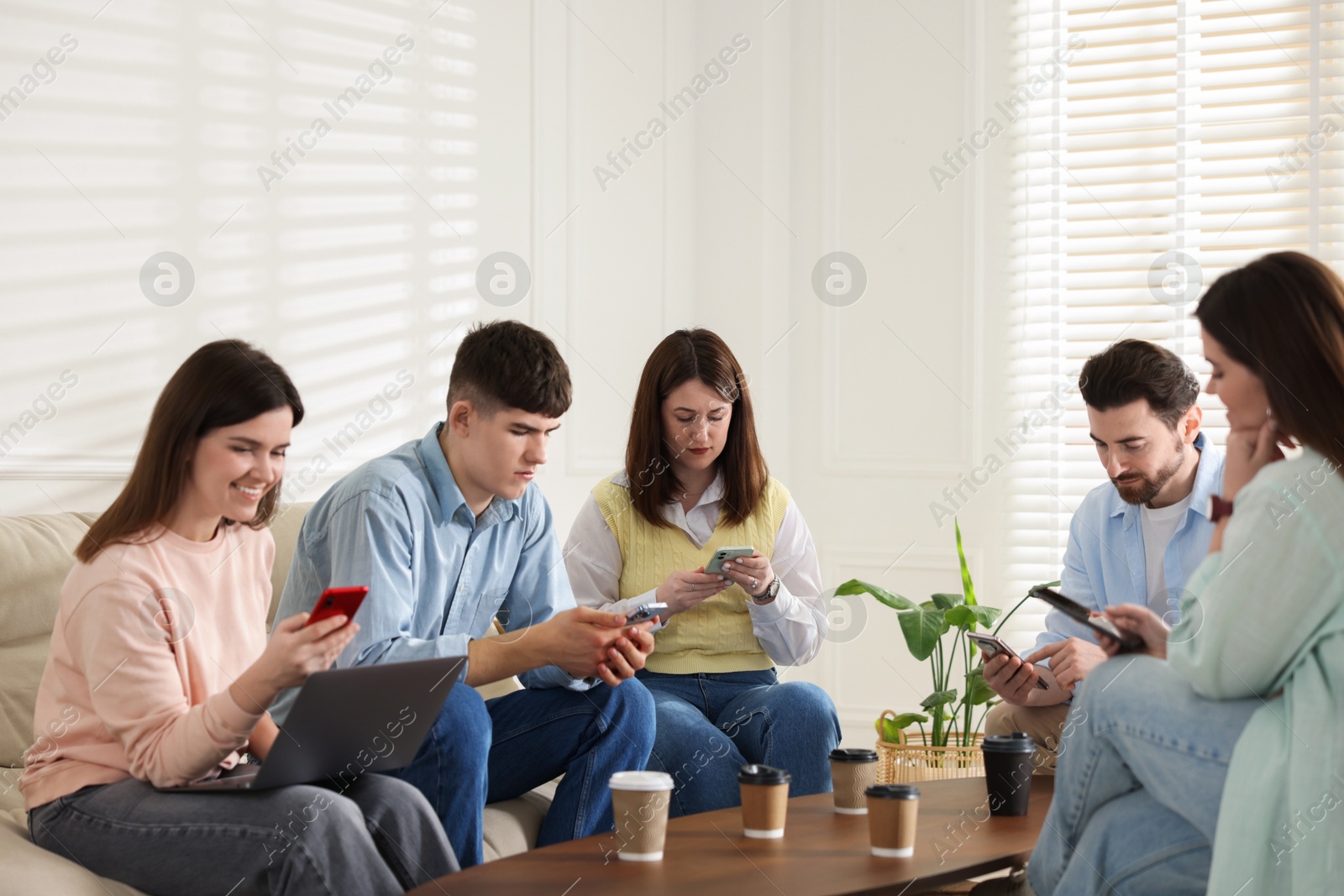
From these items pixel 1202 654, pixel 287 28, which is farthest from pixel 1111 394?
pixel 287 28

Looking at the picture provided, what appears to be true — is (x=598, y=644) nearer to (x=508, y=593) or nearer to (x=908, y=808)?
(x=508, y=593)

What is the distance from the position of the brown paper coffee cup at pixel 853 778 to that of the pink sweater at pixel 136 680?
0.94m

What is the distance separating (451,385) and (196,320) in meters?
0.82

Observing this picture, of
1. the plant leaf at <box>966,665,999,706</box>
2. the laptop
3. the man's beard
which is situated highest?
the man's beard

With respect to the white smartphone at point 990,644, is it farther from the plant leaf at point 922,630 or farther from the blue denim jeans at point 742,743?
the plant leaf at point 922,630

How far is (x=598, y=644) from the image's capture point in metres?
2.12

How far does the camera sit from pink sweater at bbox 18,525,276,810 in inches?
63.4

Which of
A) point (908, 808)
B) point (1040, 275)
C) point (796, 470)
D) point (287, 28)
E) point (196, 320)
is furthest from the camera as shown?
point (796, 470)

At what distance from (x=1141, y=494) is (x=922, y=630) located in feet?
2.46

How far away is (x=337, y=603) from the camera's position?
1617 mm

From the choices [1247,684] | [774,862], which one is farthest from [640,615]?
[1247,684]

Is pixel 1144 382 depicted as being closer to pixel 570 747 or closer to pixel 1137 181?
pixel 570 747

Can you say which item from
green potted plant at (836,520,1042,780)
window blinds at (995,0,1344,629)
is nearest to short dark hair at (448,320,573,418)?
green potted plant at (836,520,1042,780)

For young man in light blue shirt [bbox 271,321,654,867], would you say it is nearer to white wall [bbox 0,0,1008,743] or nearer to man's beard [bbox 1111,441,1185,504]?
white wall [bbox 0,0,1008,743]
